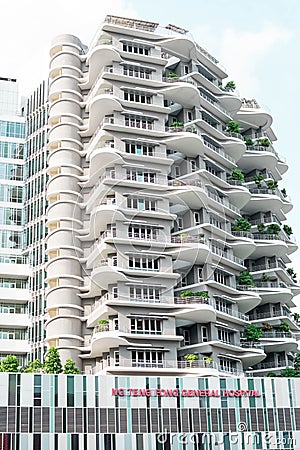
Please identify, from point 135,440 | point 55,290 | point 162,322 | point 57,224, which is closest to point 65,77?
point 57,224

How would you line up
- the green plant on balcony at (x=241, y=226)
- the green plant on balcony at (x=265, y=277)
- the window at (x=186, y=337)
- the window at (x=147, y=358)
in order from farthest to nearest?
the green plant on balcony at (x=265, y=277)
the green plant on balcony at (x=241, y=226)
the window at (x=186, y=337)
the window at (x=147, y=358)

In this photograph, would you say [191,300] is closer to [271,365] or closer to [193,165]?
[193,165]

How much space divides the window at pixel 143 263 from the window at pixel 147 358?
8115 mm

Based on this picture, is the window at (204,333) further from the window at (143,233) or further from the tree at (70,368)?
the tree at (70,368)

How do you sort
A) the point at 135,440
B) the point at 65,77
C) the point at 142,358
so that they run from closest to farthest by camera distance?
the point at 135,440 → the point at 142,358 → the point at 65,77

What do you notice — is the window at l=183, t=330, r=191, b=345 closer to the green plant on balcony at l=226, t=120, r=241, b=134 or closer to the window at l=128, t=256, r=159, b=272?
the window at l=128, t=256, r=159, b=272

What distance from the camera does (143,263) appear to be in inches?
2741

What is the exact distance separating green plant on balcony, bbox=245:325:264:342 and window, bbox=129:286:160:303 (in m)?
13.8

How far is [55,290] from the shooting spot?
7400 centimetres

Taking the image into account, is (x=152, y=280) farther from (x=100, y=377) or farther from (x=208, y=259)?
(x=100, y=377)

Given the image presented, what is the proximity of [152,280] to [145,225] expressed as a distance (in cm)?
Result: 571

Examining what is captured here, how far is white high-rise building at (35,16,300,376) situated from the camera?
6806 cm

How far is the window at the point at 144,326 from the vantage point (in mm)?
66875

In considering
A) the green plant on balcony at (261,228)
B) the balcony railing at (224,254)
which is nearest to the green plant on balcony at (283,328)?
the balcony railing at (224,254)
